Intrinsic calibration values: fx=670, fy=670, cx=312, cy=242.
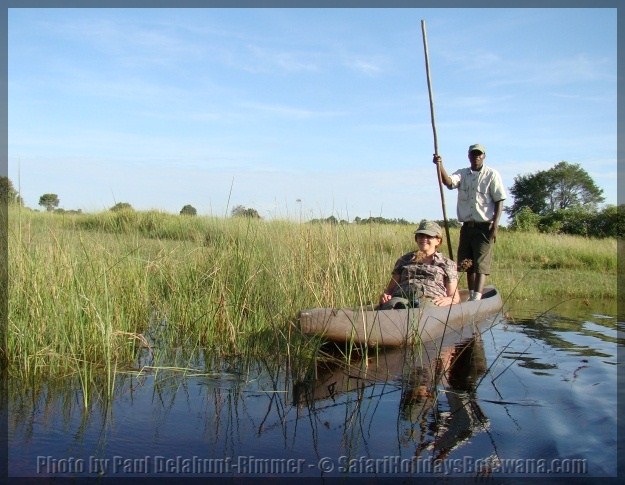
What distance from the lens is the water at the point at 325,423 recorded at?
3869 millimetres

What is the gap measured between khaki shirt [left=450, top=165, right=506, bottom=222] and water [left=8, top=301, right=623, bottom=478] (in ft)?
9.39

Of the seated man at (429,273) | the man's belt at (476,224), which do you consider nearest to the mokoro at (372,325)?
the seated man at (429,273)

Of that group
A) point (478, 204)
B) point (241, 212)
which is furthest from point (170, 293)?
point (478, 204)

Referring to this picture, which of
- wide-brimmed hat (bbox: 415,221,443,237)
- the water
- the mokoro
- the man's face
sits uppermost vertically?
the man's face

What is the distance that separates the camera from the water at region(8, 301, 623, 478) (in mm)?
3869

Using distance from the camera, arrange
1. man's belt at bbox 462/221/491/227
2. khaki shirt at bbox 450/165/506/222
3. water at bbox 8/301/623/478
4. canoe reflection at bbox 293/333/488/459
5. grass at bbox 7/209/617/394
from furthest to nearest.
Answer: man's belt at bbox 462/221/491/227 → khaki shirt at bbox 450/165/506/222 → grass at bbox 7/209/617/394 → canoe reflection at bbox 293/333/488/459 → water at bbox 8/301/623/478

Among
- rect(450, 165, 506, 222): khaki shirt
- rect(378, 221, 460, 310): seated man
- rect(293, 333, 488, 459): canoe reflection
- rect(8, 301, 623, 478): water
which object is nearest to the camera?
rect(8, 301, 623, 478): water

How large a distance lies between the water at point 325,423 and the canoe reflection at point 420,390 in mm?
14

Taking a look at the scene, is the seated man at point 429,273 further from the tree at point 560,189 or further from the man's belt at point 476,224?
the tree at point 560,189

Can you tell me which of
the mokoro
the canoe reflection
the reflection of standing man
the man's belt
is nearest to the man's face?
the reflection of standing man

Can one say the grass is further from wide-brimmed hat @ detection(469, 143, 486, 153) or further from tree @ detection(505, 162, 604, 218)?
tree @ detection(505, 162, 604, 218)

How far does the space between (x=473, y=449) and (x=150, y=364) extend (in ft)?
9.46

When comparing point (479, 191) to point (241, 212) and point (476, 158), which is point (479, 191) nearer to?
point (476, 158)
